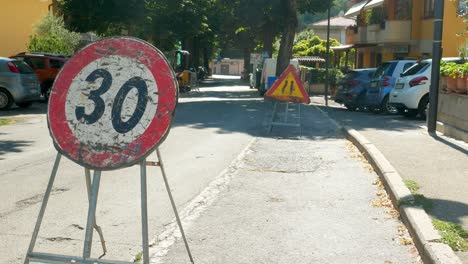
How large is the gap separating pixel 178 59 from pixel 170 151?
2966cm

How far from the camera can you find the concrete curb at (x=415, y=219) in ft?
16.5

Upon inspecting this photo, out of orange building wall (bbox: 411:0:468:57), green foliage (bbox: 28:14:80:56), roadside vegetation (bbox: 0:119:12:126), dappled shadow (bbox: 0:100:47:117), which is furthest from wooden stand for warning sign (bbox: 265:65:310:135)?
green foliage (bbox: 28:14:80:56)

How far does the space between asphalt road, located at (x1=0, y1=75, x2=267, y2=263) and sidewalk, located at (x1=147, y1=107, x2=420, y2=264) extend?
0.39 metres

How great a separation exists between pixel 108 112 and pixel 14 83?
17.1 metres

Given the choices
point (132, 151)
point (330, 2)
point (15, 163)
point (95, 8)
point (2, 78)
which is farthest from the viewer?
point (330, 2)

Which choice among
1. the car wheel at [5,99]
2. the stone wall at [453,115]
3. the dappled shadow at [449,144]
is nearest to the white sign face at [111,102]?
the dappled shadow at [449,144]

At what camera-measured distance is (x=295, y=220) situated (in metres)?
6.81

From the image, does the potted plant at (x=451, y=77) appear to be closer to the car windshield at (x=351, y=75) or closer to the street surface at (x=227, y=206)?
the street surface at (x=227, y=206)

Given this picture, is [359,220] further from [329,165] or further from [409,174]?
[329,165]

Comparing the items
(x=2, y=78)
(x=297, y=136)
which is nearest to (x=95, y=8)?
(x=2, y=78)

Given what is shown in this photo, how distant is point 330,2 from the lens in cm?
3653

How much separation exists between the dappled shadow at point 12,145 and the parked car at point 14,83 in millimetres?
7603

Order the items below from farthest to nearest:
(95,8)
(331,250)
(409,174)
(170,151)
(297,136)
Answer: (95,8), (297,136), (170,151), (409,174), (331,250)

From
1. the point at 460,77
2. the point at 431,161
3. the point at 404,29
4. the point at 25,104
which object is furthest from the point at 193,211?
the point at 404,29
